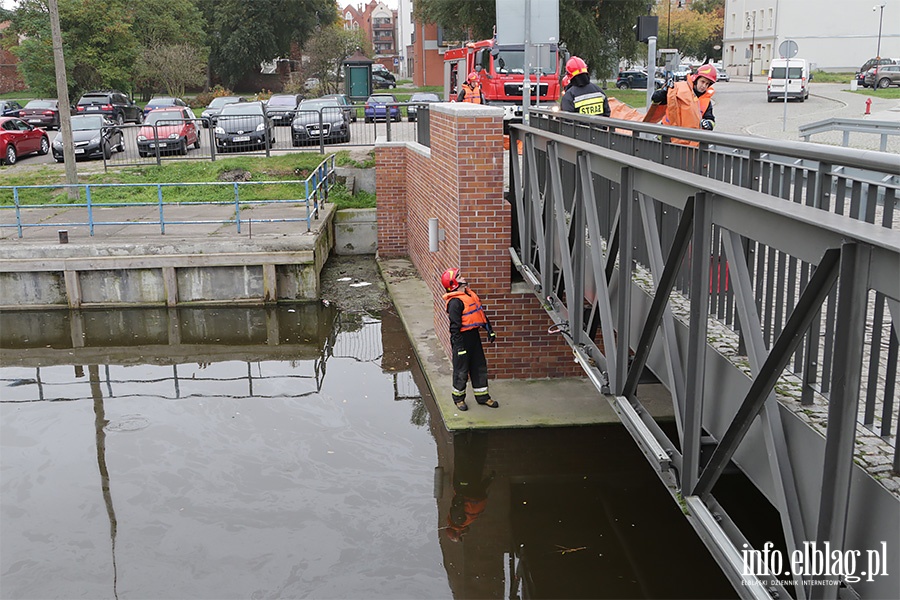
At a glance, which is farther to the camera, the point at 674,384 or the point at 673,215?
the point at 673,215

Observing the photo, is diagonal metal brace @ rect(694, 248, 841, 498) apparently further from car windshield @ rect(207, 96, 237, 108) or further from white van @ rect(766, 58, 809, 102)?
white van @ rect(766, 58, 809, 102)

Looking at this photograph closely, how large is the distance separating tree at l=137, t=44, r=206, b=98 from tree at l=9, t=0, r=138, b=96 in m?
1.37

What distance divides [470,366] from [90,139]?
20.6 meters

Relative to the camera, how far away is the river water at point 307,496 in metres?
6.81

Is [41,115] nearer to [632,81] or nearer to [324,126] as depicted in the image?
[324,126]

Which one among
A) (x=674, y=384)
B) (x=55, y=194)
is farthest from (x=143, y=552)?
(x=55, y=194)

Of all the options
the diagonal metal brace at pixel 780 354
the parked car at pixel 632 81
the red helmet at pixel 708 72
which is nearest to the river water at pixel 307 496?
the diagonal metal brace at pixel 780 354

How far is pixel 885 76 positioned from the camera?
46156mm

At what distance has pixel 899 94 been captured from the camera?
133ft

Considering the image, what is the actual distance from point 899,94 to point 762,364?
140 feet

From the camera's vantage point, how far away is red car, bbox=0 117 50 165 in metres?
26.4

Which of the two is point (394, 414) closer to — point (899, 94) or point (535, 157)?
point (535, 157)

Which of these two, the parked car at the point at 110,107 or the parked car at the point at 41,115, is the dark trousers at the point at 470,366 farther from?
the parked car at the point at 41,115

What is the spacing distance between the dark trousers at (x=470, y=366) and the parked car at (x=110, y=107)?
30.9 m
